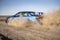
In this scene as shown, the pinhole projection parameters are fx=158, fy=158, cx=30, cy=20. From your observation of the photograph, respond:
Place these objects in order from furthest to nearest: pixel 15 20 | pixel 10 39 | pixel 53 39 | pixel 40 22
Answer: pixel 15 20, pixel 40 22, pixel 10 39, pixel 53 39

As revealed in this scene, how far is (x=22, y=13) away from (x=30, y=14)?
884 mm

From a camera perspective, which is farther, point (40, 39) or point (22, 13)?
point (22, 13)

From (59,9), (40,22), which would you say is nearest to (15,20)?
(40,22)

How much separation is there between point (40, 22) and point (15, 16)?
13.5 feet

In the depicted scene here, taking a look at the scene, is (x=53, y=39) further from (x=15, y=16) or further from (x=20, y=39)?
(x=15, y=16)

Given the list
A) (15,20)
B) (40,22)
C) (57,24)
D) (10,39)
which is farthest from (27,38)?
(15,20)

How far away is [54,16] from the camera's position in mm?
12711

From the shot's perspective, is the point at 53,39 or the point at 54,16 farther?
the point at 54,16

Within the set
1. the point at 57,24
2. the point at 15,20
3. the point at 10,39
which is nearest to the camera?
the point at 10,39

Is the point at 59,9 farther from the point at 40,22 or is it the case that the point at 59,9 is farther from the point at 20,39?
the point at 20,39

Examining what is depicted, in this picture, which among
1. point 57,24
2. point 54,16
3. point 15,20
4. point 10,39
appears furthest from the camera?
point 15,20

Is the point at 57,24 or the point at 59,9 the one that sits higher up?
the point at 59,9

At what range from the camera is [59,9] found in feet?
43.9

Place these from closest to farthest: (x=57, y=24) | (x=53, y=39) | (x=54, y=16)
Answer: (x=53, y=39)
(x=57, y=24)
(x=54, y=16)
